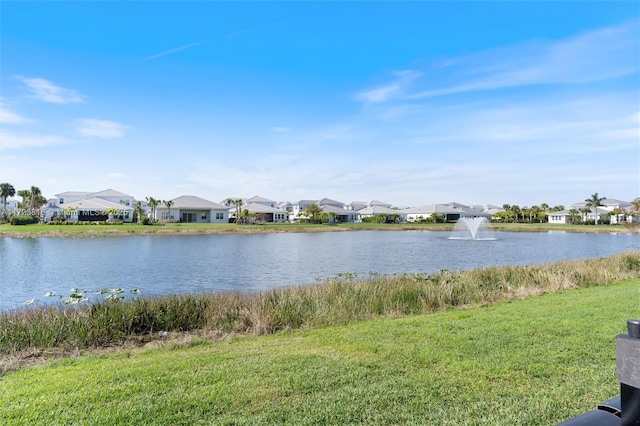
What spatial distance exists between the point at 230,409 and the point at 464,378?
99.8 inches

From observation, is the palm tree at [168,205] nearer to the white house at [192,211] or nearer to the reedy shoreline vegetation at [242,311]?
the white house at [192,211]

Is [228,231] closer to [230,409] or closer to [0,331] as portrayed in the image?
[0,331]

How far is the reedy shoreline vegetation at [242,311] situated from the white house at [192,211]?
59.2 metres

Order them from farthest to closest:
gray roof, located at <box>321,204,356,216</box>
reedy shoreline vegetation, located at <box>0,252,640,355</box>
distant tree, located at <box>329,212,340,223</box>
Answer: gray roof, located at <box>321,204,356,216</box>
distant tree, located at <box>329,212,340,223</box>
reedy shoreline vegetation, located at <box>0,252,640,355</box>

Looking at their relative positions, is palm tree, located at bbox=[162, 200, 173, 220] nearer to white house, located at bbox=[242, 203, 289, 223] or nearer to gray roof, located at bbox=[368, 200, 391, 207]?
white house, located at bbox=[242, 203, 289, 223]

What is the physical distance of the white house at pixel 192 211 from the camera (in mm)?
68125

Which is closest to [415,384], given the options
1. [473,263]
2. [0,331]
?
[0,331]

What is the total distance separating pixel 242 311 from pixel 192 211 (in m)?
63.4

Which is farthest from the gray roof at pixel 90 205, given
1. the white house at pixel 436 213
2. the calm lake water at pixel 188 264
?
the white house at pixel 436 213

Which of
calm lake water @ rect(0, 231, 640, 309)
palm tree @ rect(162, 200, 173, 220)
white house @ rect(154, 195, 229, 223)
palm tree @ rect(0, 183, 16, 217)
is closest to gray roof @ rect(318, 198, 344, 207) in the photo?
white house @ rect(154, 195, 229, 223)

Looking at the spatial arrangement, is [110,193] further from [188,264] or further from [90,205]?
[188,264]

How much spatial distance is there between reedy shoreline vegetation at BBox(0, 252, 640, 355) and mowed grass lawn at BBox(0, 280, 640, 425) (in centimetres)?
148

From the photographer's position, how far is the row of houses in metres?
61.6

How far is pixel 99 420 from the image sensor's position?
3.86m
